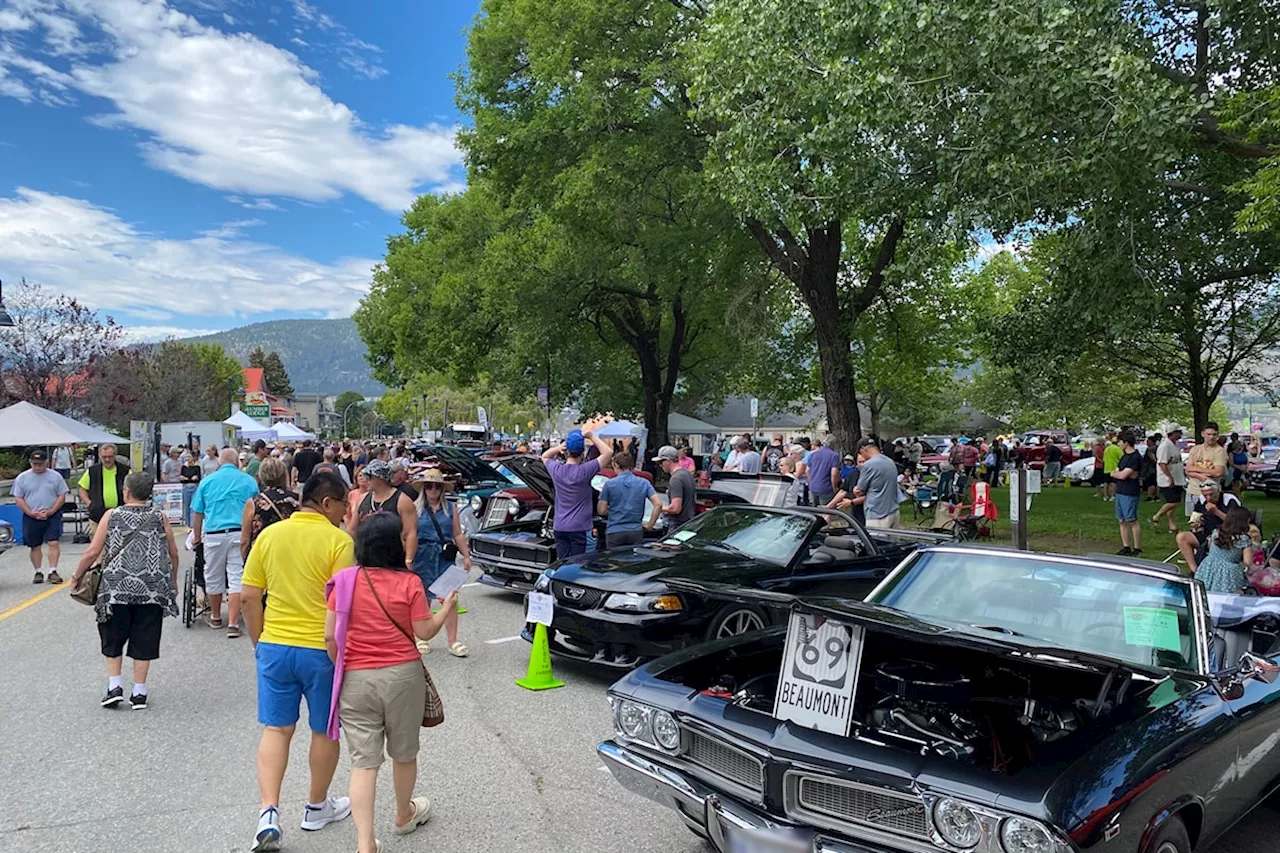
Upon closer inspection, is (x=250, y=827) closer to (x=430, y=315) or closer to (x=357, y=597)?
(x=357, y=597)

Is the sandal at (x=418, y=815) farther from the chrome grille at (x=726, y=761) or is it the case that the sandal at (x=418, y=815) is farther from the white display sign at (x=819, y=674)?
the white display sign at (x=819, y=674)

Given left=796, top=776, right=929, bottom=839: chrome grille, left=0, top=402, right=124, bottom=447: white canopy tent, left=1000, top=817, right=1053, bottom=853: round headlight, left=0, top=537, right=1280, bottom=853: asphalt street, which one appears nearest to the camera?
left=1000, top=817, right=1053, bottom=853: round headlight

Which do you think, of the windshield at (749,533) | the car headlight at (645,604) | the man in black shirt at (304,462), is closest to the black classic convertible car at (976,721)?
the car headlight at (645,604)

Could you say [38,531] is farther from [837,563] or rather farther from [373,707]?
[373,707]

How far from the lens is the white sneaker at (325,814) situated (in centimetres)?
428

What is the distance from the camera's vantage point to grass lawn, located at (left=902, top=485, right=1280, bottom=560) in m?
14.6

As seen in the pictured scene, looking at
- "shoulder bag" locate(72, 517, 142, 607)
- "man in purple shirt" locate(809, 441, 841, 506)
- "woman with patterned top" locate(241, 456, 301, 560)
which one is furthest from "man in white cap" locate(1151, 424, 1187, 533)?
"shoulder bag" locate(72, 517, 142, 607)

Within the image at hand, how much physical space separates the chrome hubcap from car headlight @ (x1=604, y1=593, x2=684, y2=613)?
1.61ft

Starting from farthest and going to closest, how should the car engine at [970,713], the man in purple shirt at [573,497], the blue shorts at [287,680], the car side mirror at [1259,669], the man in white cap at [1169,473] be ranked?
1. the man in white cap at [1169,473]
2. the man in purple shirt at [573,497]
3. the blue shorts at [287,680]
4. the car side mirror at [1259,669]
5. the car engine at [970,713]

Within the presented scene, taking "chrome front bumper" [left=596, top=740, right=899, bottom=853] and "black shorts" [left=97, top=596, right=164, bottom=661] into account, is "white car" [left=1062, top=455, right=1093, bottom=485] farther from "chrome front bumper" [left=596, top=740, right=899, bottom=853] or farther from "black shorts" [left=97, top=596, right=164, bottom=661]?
"chrome front bumper" [left=596, top=740, right=899, bottom=853]

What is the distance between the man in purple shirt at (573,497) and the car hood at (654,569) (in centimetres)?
106

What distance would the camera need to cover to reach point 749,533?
770 centimetres

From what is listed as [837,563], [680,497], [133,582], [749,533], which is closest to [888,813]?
[837,563]

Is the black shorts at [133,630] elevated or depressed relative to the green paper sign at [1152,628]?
depressed
